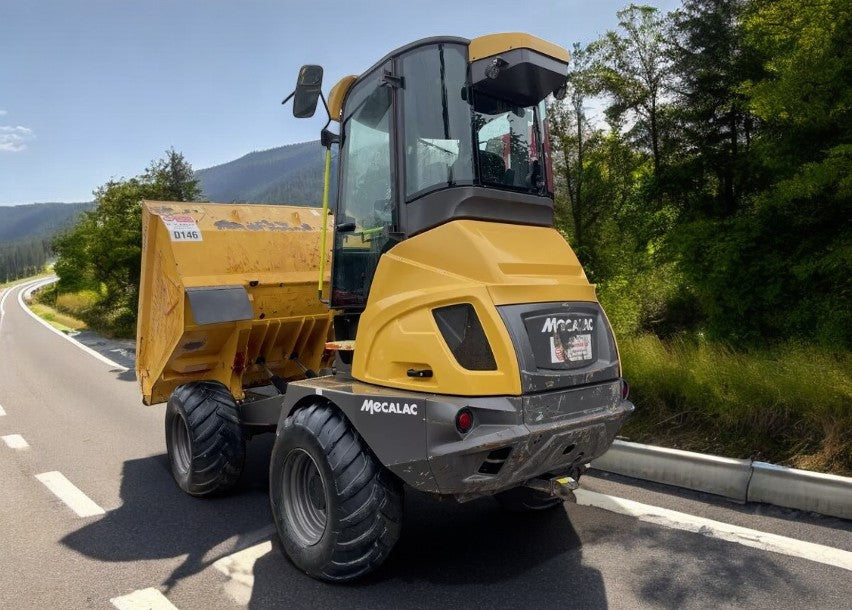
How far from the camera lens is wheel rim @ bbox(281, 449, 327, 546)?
3803 millimetres

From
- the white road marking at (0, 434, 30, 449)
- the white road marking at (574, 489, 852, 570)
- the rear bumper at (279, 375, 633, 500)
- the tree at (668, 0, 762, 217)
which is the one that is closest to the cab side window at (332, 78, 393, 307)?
the rear bumper at (279, 375, 633, 500)

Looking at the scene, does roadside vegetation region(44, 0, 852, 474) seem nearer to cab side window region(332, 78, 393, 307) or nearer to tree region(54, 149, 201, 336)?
tree region(54, 149, 201, 336)

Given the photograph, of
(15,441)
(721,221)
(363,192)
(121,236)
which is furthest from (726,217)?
(121,236)

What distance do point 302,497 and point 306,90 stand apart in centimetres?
238

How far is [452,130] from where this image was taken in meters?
3.54

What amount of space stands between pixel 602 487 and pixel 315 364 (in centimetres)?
265

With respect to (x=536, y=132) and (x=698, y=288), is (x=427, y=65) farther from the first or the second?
(x=698, y=288)

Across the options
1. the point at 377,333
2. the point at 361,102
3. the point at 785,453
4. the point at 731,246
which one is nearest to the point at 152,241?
the point at 361,102

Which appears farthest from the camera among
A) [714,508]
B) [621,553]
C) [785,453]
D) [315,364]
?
[315,364]

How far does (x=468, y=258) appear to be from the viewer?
10.8ft

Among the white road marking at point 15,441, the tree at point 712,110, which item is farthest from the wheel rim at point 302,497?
the tree at point 712,110

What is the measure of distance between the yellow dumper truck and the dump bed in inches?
43.7

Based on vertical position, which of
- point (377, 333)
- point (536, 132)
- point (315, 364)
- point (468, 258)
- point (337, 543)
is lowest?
point (337, 543)

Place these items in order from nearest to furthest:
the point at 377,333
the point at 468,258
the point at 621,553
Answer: the point at 468,258
the point at 377,333
the point at 621,553
